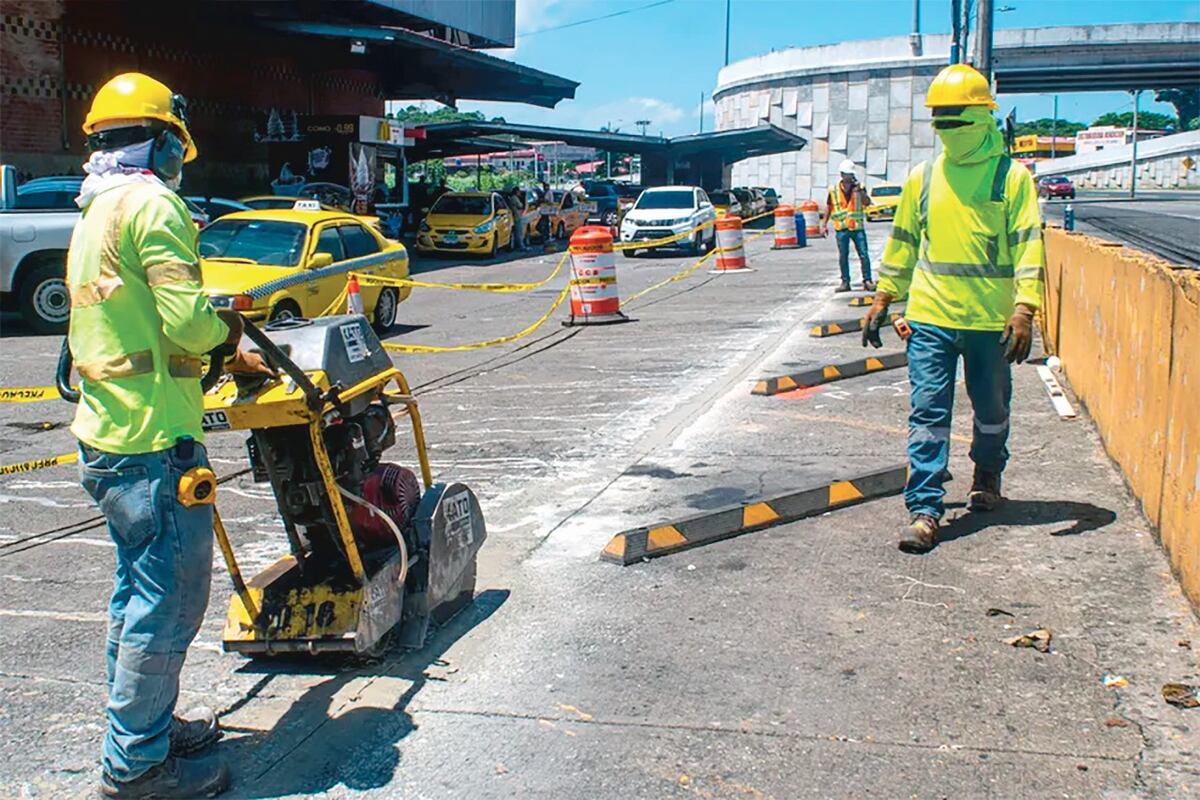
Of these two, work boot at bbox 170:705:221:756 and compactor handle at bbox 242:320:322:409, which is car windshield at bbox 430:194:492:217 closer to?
compactor handle at bbox 242:320:322:409

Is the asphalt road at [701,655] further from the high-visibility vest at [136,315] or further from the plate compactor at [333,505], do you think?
the high-visibility vest at [136,315]

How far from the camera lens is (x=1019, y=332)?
5512 mm

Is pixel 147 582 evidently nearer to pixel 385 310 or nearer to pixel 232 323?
pixel 232 323

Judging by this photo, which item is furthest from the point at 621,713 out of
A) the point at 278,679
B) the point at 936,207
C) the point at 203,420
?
the point at 936,207

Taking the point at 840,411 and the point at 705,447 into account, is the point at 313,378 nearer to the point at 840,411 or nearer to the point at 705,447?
the point at 705,447

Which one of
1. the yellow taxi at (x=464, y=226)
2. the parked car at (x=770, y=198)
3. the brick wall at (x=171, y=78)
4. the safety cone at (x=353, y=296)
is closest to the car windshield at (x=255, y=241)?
the safety cone at (x=353, y=296)

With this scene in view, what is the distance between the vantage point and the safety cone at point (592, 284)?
15328mm

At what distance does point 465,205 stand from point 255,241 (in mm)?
16999

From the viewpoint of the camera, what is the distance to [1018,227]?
18.9ft

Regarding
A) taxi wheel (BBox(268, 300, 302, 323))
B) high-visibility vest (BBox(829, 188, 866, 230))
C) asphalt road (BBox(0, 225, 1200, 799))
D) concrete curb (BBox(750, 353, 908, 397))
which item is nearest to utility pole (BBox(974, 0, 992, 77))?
high-visibility vest (BBox(829, 188, 866, 230))

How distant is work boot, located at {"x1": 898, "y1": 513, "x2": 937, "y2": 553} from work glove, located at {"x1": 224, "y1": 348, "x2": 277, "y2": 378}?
3.15 m

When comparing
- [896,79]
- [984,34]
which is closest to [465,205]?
[984,34]

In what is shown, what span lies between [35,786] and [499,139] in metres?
46.5

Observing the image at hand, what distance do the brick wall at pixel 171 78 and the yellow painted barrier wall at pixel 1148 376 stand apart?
2095 cm
